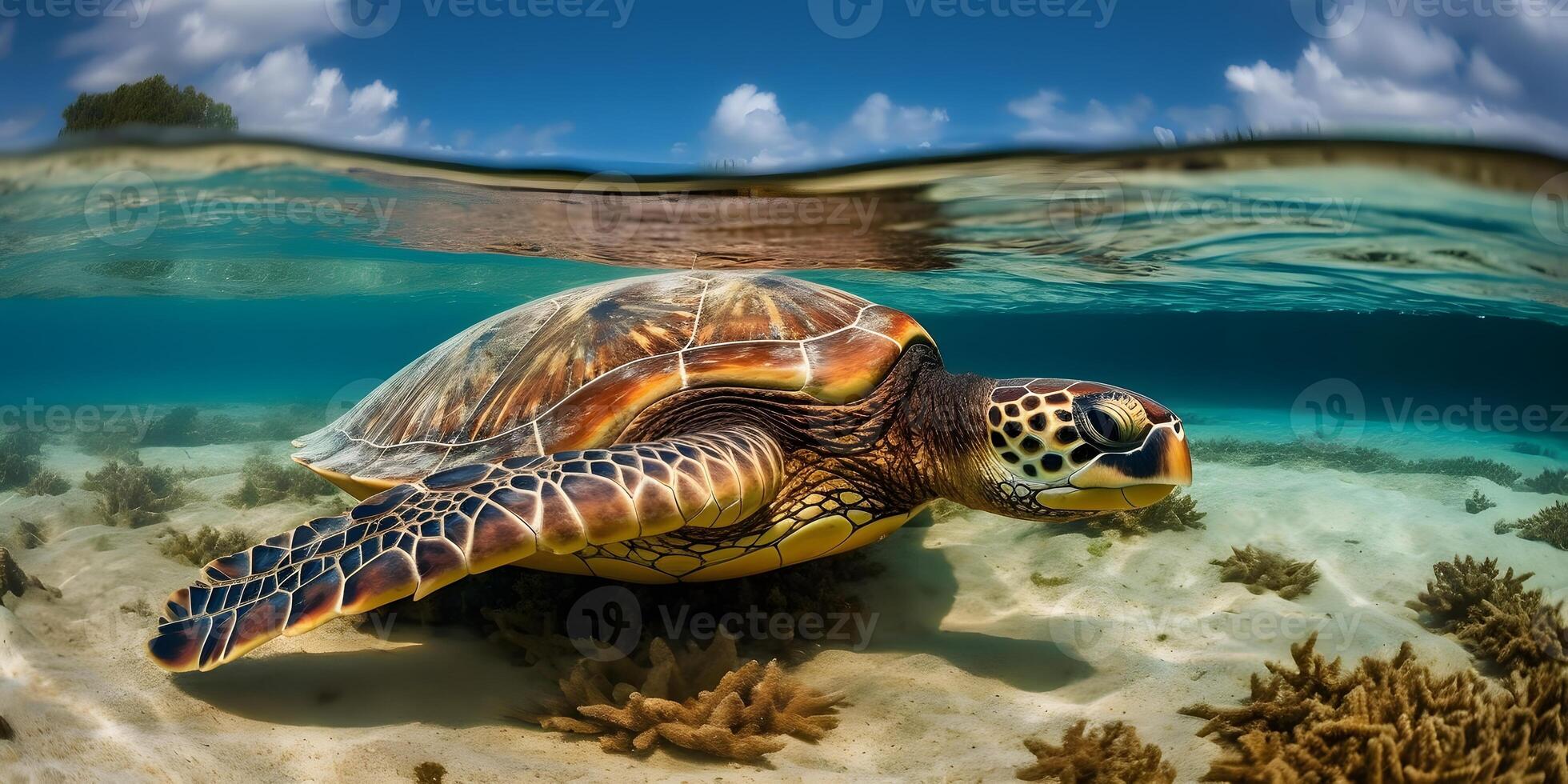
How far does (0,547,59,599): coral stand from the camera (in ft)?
11.6

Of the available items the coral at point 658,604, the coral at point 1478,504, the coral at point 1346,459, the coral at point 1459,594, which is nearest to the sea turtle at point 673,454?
the coral at point 658,604

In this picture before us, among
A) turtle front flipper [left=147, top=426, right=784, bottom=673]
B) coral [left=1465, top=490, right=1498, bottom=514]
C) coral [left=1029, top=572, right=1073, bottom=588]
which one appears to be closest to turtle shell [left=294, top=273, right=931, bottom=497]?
turtle front flipper [left=147, top=426, right=784, bottom=673]

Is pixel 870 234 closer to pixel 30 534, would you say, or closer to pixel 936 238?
pixel 936 238

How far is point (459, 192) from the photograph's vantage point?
27.9ft

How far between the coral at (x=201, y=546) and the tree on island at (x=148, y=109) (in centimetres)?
396

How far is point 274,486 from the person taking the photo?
7.14 metres

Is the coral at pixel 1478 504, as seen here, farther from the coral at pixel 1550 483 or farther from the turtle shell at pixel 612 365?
the turtle shell at pixel 612 365

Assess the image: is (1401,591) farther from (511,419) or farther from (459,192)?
(459,192)

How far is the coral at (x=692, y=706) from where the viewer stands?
8.05 ft

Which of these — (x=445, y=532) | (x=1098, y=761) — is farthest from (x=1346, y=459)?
(x=445, y=532)

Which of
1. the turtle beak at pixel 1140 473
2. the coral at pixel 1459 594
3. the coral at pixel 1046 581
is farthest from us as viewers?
the coral at pixel 1046 581

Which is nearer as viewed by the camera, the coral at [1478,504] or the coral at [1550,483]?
the coral at [1478,504]

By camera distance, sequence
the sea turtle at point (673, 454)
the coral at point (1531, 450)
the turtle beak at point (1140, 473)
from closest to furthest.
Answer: the sea turtle at point (673, 454), the turtle beak at point (1140, 473), the coral at point (1531, 450)

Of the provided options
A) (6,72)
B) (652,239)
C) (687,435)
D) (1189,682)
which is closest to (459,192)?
(652,239)
